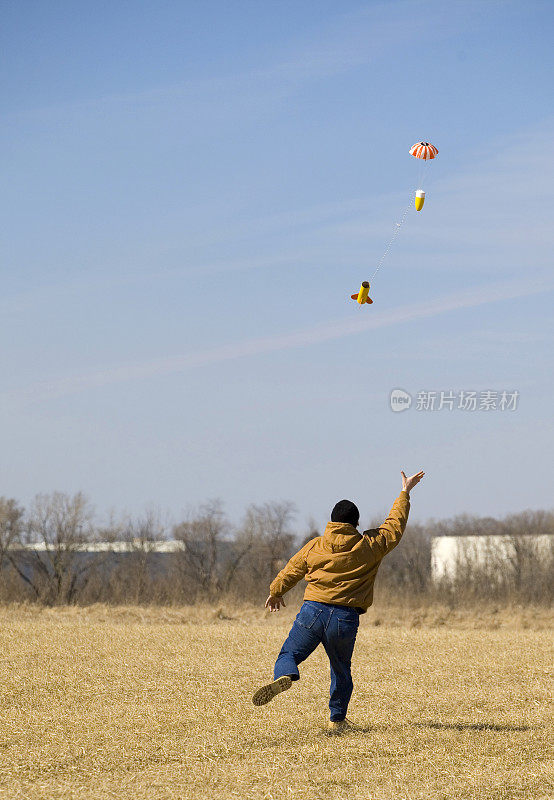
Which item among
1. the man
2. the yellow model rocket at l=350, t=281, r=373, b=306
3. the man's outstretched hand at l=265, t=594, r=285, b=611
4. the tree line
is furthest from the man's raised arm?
the tree line

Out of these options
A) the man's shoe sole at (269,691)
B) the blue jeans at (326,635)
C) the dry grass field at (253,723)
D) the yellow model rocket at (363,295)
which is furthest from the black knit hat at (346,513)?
the yellow model rocket at (363,295)

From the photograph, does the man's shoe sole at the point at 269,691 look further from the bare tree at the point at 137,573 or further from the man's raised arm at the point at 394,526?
the bare tree at the point at 137,573

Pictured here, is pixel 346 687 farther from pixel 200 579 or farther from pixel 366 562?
pixel 200 579

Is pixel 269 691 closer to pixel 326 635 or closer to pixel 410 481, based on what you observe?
pixel 326 635

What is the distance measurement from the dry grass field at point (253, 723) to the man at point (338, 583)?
67 cm

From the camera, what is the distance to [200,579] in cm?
3581

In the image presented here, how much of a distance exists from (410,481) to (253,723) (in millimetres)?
2655

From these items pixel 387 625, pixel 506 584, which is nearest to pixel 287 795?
pixel 387 625

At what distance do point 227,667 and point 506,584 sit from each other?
23.8m

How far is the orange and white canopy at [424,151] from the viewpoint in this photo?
45.5 feet

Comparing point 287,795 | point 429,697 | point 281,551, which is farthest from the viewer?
point 281,551

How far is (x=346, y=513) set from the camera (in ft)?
26.1

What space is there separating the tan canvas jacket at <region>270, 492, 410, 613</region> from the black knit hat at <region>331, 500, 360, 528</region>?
48 mm

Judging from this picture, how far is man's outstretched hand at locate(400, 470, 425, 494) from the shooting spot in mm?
8016
